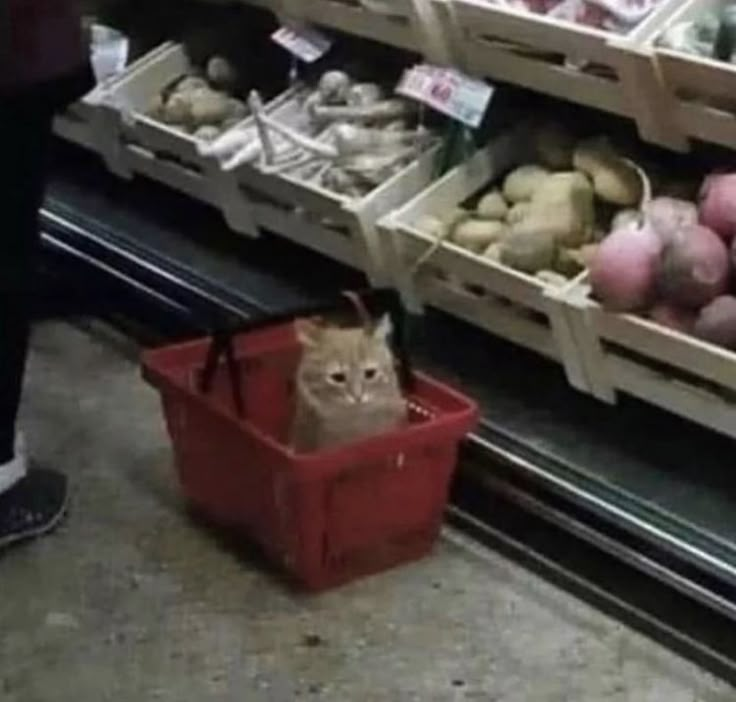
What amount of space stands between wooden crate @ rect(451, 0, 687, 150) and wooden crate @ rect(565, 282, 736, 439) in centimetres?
24

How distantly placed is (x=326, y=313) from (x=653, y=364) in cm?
44

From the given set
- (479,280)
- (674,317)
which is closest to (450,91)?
(479,280)

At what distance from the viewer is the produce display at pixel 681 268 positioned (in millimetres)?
2465

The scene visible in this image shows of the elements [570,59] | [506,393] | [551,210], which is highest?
[570,59]

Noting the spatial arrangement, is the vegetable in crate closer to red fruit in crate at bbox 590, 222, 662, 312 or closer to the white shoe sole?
red fruit in crate at bbox 590, 222, 662, 312

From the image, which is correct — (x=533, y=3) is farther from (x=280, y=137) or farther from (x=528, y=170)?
(x=280, y=137)

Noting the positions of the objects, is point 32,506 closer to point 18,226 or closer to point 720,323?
point 18,226

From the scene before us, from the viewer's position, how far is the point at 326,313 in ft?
8.82

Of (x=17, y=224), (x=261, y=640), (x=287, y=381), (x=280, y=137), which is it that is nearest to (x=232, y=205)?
(x=280, y=137)

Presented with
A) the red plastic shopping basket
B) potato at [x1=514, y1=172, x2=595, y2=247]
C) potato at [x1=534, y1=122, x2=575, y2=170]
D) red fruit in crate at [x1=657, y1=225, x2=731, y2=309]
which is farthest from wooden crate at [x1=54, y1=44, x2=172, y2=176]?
red fruit in crate at [x1=657, y1=225, x2=731, y2=309]

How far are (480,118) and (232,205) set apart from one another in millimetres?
573

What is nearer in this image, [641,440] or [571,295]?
[571,295]

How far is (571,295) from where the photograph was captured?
258 cm

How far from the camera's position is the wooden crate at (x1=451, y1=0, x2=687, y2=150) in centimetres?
248
